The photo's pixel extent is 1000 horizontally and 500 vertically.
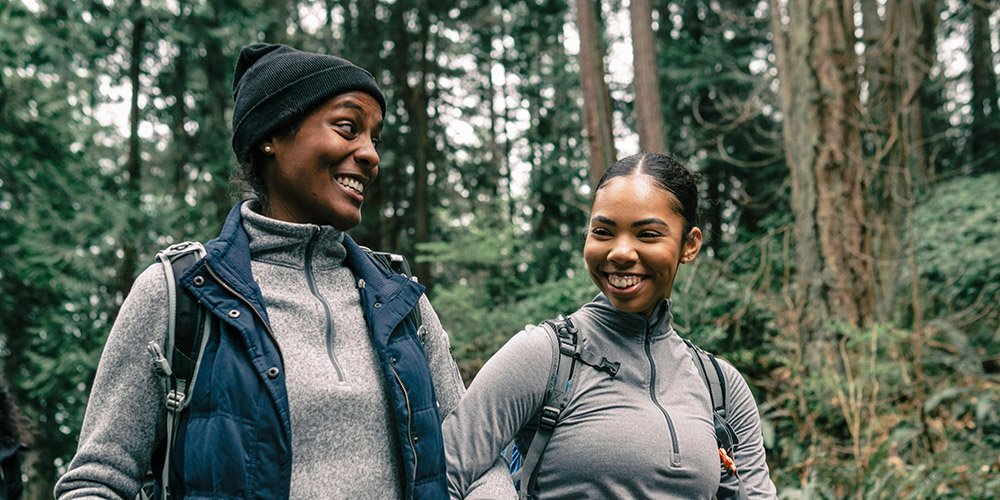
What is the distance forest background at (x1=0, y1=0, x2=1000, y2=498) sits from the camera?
7.31m

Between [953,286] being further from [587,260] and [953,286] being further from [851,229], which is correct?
[587,260]

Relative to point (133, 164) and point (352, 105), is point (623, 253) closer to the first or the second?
point (352, 105)

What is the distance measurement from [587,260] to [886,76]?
26.1ft

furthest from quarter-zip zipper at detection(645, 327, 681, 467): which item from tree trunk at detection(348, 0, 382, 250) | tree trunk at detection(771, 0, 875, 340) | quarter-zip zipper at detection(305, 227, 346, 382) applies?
tree trunk at detection(348, 0, 382, 250)

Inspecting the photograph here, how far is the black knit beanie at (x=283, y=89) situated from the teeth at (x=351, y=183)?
189 millimetres

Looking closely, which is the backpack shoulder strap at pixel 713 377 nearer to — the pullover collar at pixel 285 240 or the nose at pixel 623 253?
the nose at pixel 623 253

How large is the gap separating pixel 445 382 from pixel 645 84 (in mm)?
10788

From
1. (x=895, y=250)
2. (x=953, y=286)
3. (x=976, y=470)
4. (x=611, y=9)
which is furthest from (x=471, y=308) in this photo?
(x=611, y=9)

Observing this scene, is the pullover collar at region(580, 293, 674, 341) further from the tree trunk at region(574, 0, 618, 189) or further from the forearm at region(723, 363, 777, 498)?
the tree trunk at region(574, 0, 618, 189)

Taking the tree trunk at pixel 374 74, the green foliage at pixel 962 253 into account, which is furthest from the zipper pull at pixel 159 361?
the tree trunk at pixel 374 74

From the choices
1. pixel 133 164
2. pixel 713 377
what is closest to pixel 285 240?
pixel 713 377

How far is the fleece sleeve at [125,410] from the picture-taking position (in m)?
1.80

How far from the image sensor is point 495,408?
231 cm

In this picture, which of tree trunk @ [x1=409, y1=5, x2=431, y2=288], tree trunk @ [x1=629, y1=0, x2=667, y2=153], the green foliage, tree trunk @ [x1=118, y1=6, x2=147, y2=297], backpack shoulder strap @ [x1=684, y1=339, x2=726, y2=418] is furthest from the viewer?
tree trunk @ [x1=409, y1=5, x2=431, y2=288]
